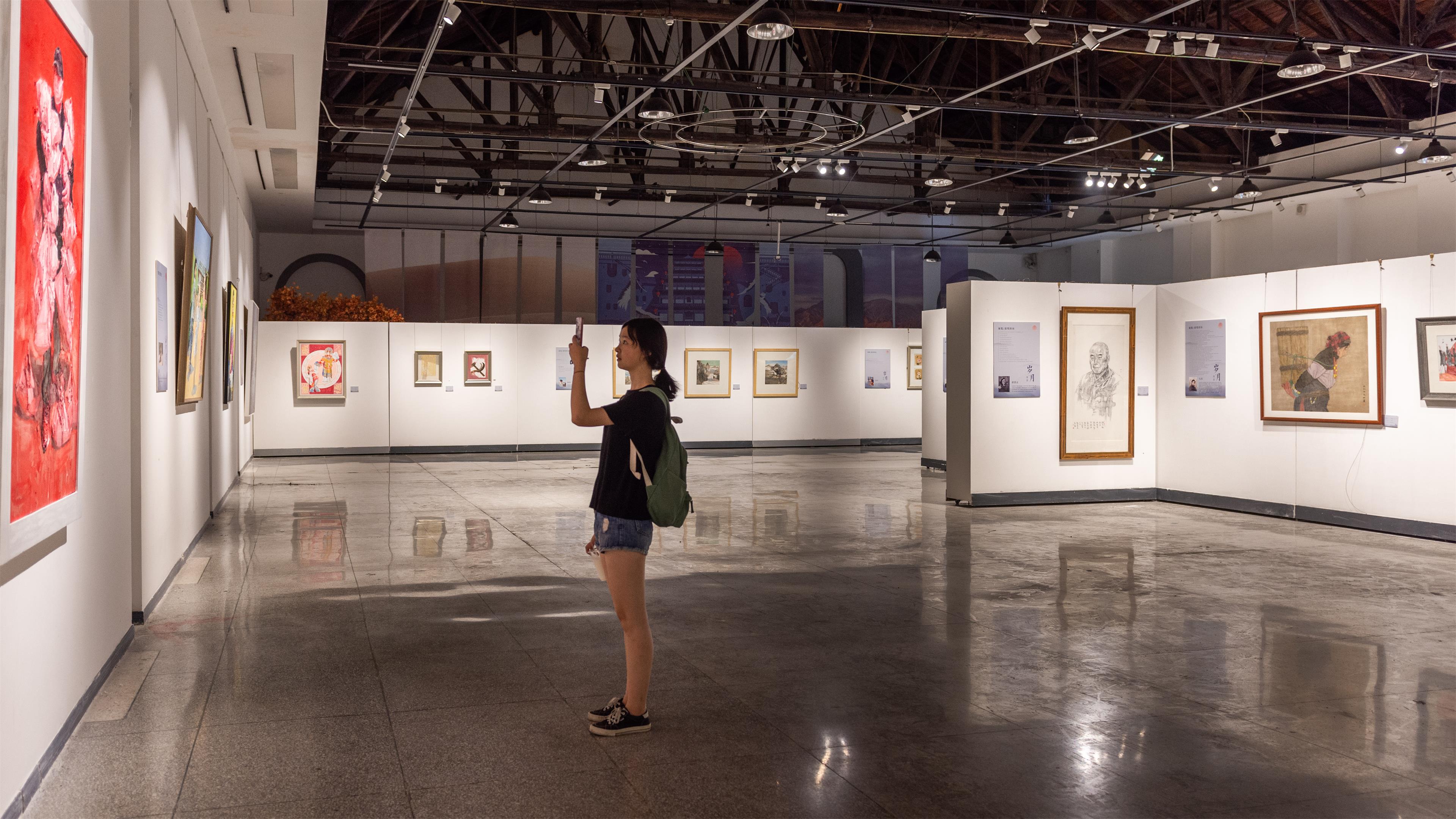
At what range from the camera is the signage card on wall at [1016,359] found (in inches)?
570

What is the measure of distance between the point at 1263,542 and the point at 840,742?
808 cm

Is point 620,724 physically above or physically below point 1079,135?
below

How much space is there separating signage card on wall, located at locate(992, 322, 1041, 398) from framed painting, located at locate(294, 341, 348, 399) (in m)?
15.7

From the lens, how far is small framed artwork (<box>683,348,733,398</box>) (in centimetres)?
2742

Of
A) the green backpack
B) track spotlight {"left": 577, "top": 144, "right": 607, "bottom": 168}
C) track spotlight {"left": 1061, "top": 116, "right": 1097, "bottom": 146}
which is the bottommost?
the green backpack

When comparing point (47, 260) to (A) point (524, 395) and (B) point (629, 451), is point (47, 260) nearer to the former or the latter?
(B) point (629, 451)

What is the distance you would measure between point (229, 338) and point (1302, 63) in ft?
42.7

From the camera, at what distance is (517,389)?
26312 millimetres

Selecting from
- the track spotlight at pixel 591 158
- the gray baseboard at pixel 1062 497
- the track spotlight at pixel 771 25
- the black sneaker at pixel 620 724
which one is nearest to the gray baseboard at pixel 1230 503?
the gray baseboard at pixel 1062 497

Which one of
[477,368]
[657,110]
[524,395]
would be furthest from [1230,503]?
[477,368]

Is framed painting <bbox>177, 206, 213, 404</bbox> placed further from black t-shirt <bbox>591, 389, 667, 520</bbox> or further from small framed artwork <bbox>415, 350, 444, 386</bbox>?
small framed artwork <bbox>415, 350, 444, 386</bbox>

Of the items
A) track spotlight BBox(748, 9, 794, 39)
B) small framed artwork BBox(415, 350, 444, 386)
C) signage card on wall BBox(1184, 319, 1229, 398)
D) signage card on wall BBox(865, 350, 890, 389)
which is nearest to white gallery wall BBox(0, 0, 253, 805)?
track spotlight BBox(748, 9, 794, 39)

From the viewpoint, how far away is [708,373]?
27.5 meters

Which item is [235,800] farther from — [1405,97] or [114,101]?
[1405,97]
